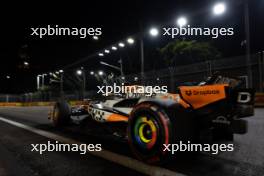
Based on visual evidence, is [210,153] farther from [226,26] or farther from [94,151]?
[226,26]

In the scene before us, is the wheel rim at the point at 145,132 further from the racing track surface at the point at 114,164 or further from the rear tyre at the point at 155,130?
the racing track surface at the point at 114,164

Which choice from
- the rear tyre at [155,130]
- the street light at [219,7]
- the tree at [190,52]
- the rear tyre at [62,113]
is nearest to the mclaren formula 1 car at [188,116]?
the rear tyre at [155,130]

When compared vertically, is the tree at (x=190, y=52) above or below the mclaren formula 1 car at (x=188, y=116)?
above

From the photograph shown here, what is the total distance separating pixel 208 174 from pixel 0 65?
65.6 meters

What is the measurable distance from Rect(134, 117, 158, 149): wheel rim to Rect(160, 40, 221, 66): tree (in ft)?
94.6

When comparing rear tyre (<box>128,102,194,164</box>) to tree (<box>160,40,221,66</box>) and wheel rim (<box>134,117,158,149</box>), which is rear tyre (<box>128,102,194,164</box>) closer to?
wheel rim (<box>134,117,158,149</box>)

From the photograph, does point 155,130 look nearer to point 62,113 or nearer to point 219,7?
point 62,113

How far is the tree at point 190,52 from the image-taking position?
3031 centimetres

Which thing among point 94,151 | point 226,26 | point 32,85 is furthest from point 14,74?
point 94,151

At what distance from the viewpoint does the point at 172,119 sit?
2.71m

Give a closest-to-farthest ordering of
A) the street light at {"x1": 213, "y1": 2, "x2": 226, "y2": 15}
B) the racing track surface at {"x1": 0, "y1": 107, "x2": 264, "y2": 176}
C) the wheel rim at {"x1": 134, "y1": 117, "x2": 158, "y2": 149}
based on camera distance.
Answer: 1. the racing track surface at {"x1": 0, "y1": 107, "x2": 264, "y2": 176}
2. the wheel rim at {"x1": 134, "y1": 117, "x2": 158, "y2": 149}
3. the street light at {"x1": 213, "y1": 2, "x2": 226, "y2": 15}

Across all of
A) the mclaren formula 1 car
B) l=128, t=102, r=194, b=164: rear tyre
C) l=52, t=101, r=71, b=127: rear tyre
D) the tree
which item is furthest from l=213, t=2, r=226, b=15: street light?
the tree

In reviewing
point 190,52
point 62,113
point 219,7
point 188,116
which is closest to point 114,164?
point 188,116

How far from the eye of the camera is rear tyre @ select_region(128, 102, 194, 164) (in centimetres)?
268
